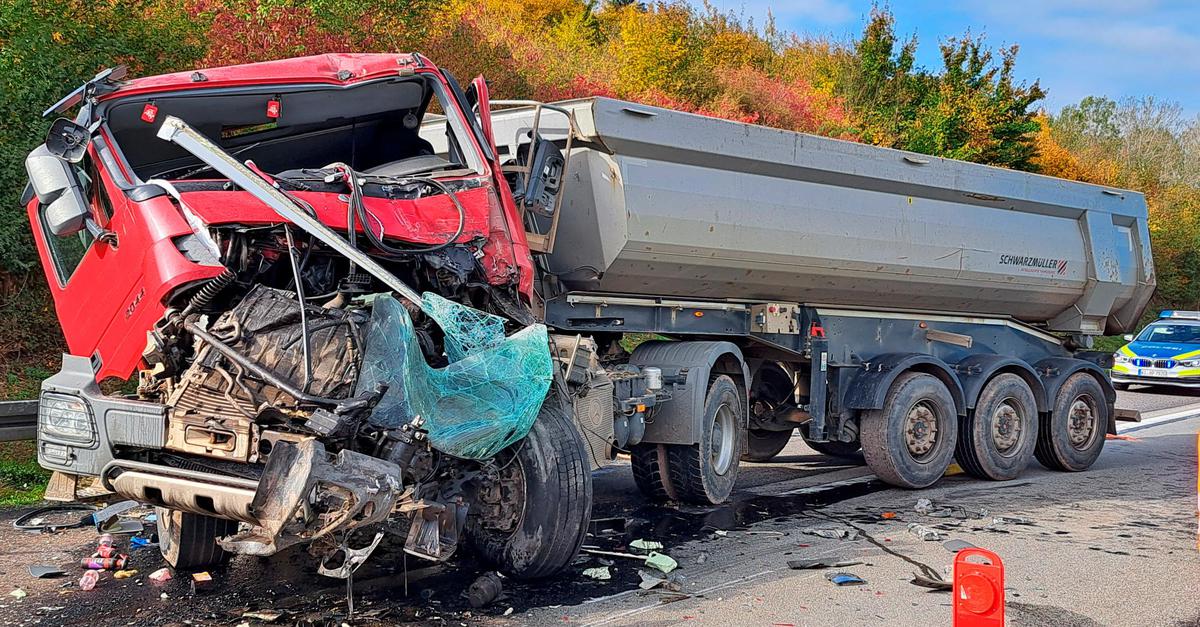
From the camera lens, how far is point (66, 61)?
32.7 ft

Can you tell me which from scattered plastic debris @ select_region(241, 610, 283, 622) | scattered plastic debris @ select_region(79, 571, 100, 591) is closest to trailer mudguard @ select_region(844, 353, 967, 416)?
scattered plastic debris @ select_region(241, 610, 283, 622)

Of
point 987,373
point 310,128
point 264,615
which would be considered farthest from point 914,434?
point 264,615

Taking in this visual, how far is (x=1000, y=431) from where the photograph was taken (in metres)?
10.4

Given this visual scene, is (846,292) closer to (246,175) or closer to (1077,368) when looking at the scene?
(1077,368)

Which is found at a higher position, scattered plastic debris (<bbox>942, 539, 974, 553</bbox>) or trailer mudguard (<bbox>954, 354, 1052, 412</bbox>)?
trailer mudguard (<bbox>954, 354, 1052, 412</bbox>)

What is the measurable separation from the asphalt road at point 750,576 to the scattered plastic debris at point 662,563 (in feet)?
0.34

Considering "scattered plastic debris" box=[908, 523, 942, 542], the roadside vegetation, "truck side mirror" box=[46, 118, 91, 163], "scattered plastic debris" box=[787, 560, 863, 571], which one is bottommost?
"scattered plastic debris" box=[787, 560, 863, 571]

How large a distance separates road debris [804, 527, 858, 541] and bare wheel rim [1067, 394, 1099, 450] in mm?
4925

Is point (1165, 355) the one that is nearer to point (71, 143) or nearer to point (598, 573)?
point (598, 573)

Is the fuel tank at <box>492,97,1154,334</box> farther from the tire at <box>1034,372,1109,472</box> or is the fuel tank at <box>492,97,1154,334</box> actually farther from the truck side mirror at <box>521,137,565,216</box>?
the tire at <box>1034,372,1109,472</box>

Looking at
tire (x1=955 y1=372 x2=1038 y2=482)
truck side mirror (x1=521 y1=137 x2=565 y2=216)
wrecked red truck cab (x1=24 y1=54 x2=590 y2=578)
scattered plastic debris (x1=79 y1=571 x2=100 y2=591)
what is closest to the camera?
wrecked red truck cab (x1=24 y1=54 x2=590 y2=578)

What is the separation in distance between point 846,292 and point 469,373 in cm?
512

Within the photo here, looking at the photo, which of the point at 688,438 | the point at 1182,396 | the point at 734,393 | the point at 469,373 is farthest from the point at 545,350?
the point at 1182,396

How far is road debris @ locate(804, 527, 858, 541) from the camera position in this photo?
7160 mm
